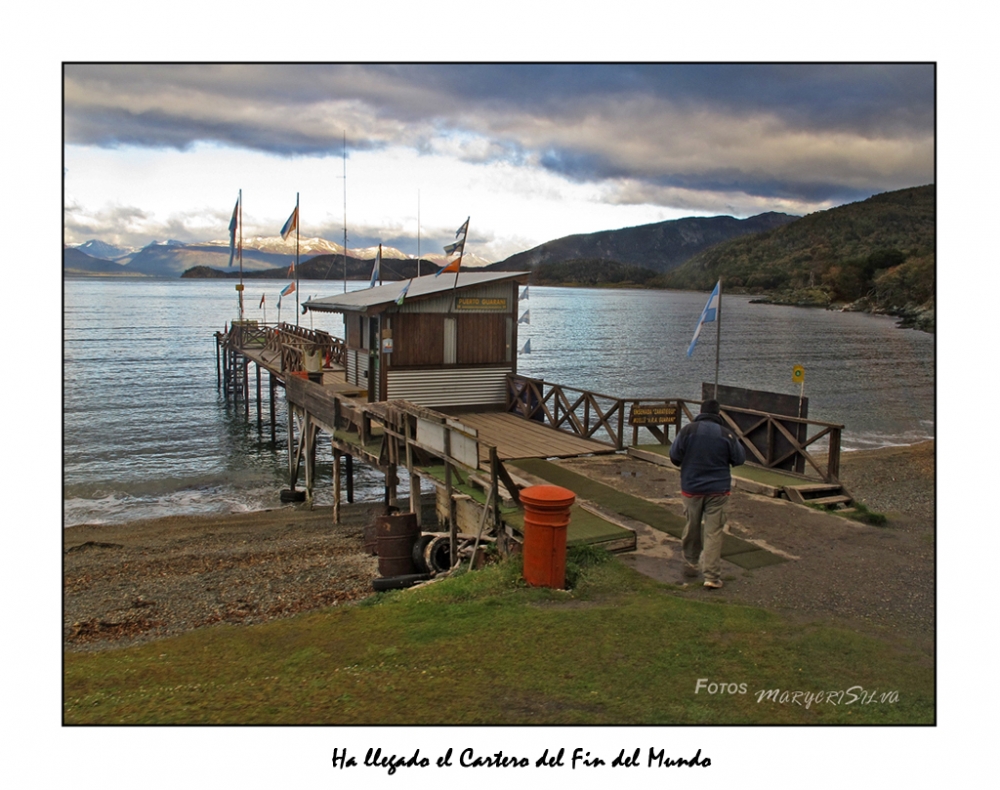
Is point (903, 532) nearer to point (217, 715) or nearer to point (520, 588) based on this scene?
point (520, 588)

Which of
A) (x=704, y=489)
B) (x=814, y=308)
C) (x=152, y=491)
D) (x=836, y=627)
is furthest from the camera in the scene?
(x=814, y=308)

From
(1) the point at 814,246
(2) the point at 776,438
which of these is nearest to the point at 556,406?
(2) the point at 776,438

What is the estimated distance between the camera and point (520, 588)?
319 inches

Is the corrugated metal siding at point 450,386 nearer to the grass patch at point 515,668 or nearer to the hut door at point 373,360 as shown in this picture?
the hut door at point 373,360

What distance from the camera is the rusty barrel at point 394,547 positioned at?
1212cm

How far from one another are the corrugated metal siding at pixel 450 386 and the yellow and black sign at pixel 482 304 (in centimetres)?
152

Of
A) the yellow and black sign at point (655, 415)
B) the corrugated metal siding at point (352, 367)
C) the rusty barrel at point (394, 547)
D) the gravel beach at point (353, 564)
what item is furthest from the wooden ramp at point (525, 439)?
the corrugated metal siding at point (352, 367)

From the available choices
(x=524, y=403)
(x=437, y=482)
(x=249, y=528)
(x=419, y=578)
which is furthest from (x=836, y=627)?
(x=249, y=528)

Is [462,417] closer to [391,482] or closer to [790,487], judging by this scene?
[391,482]

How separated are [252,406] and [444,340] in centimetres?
3029

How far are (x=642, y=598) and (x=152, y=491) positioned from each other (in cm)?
2128

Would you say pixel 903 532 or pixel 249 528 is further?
pixel 249 528

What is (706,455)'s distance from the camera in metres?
8.41

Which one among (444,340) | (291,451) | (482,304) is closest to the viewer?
(444,340)
